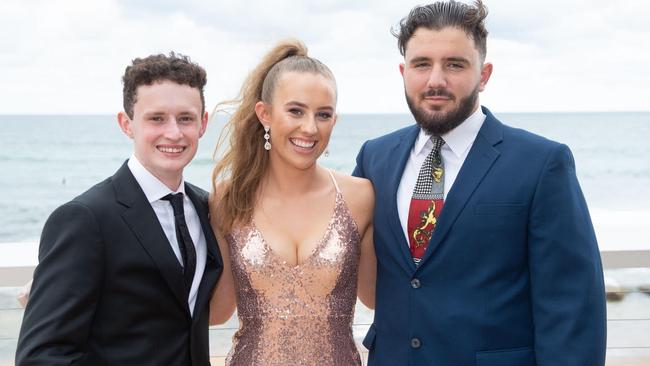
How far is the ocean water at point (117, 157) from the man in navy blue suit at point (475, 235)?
45.4ft

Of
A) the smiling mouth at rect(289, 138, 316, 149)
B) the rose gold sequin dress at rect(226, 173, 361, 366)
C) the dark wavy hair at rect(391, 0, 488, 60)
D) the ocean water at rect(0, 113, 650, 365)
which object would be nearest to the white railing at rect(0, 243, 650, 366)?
the rose gold sequin dress at rect(226, 173, 361, 366)

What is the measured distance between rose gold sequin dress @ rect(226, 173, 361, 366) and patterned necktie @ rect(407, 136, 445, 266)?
1.26 ft

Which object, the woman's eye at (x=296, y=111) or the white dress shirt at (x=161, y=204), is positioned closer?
Result: the white dress shirt at (x=161, y=204)

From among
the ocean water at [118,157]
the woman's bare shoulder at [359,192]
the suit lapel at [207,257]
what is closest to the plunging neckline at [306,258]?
the woman's bare shoulder at [359,192]

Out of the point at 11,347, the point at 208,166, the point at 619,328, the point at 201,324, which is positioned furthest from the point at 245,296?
the point at 208,166

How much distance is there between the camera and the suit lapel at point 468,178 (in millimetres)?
2369

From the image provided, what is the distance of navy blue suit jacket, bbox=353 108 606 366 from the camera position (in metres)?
2.29

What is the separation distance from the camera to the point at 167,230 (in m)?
2.32

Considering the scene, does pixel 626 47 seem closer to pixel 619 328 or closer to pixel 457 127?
pixel 619 328

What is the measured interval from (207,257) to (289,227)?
1.39 ft

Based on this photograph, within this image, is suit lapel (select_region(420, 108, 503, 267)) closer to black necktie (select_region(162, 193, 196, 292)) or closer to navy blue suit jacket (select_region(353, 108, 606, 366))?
navy blue suit jacket (select_region(353, 108, 606, 366))

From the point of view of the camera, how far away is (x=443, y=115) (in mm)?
2426

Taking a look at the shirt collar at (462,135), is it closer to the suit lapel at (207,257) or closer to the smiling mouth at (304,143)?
the smiling mouth at (304,143)

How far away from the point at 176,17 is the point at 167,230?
2663 cm
